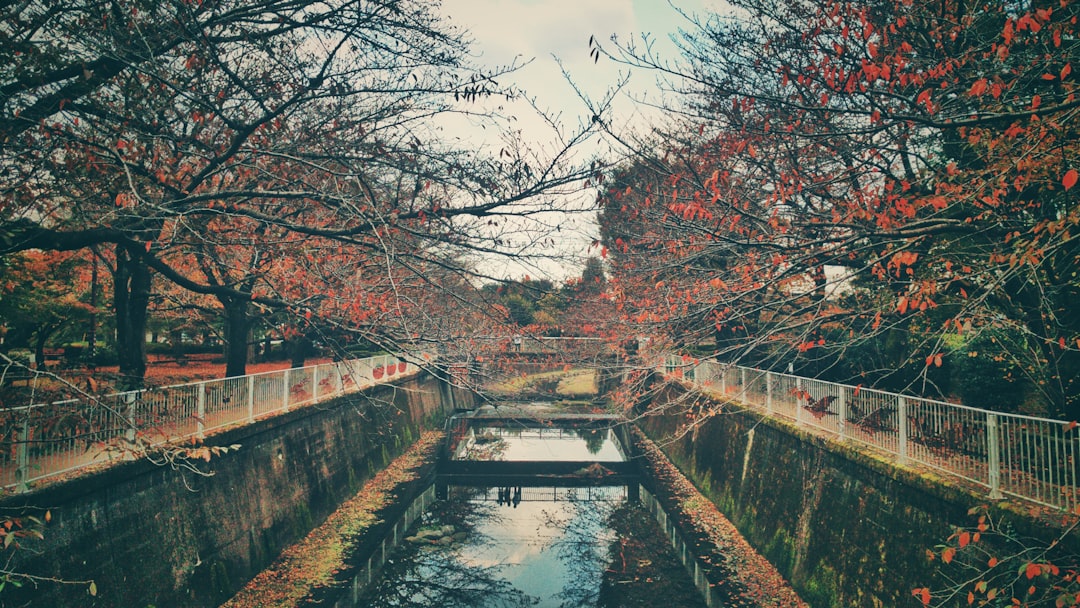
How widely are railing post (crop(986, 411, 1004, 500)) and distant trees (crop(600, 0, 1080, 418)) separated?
107 centimetres

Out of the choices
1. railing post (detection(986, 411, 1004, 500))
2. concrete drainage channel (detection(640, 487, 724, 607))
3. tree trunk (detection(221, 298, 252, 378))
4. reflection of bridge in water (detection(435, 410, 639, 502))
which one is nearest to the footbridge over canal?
railing post (detection(986, 411, 1004, 500))

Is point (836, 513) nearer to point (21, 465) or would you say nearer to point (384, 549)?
point (384, 549)

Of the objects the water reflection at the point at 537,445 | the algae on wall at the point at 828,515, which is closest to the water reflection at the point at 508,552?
the algae on wall at the point at 828,515

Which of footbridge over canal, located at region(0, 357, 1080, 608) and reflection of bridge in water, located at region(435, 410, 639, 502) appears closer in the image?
footbridge over canal, located at region(0, 357, 1080, 608)

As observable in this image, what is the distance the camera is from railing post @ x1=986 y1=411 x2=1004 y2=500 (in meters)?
6.30

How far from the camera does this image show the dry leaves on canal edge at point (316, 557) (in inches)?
384

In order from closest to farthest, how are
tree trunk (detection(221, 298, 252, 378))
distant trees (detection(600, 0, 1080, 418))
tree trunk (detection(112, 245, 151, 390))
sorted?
distant trees (detection(600, 0, 1080, 418))
tree trunk (detection(112, 245, 151, 390))
tree trunk (detection(221, 298, 252, 378))

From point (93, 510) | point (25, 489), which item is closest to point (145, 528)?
point (93, 510)

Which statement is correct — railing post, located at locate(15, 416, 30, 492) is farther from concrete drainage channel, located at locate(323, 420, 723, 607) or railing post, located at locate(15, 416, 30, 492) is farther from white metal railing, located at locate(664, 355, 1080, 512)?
white metal railing, located at locate(664, 355, 1080, 512)

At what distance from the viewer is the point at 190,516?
885cm

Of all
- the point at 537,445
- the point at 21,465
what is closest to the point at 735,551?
the point at 21,465

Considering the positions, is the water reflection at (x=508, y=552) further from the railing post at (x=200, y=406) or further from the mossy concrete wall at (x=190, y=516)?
the railing post at (x=200, y=406)

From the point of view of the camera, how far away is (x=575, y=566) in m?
12.6

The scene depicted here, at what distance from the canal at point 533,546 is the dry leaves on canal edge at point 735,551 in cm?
86
